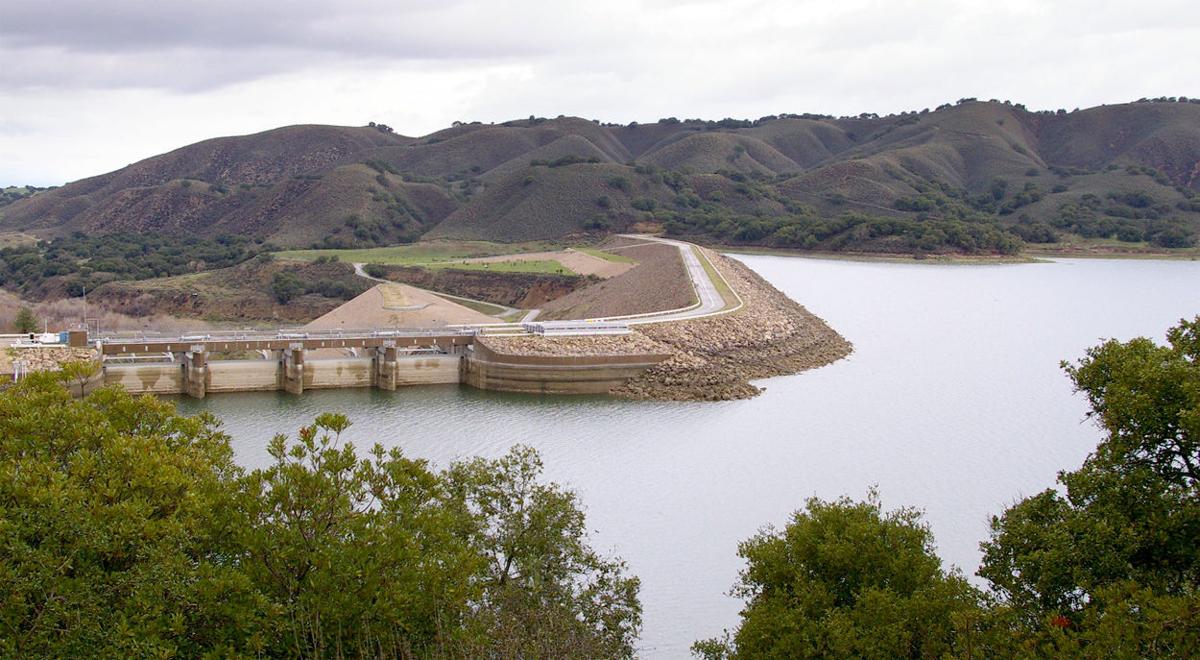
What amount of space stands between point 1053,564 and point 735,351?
3506 cm

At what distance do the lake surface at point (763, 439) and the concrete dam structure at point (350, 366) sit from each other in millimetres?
985

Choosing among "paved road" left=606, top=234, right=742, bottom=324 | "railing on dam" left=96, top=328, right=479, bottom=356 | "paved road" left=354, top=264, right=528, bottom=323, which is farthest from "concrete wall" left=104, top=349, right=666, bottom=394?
"paved road" left=354, top=264, right=528, bottom=323

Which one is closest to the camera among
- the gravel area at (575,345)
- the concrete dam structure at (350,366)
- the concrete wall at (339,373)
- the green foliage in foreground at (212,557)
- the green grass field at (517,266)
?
the green foliage in foreground at (212,557)

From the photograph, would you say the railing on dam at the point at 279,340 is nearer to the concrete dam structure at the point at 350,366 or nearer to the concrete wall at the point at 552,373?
the concrete dam structure at the point at 350,366

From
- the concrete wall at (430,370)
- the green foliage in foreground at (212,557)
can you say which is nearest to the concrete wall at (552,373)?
the concrete wall at (430,370)

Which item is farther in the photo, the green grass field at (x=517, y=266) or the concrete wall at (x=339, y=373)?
the green grass field at (x=517, y=266)

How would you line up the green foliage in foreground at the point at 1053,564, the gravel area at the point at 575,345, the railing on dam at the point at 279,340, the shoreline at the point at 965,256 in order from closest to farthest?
1. the green foliage in foreground at the point at 1053,564
2. the railing on dam at the point at 279,340
3. the gravel area at the point at 575,345
4. the shoreline at the point at 965,256

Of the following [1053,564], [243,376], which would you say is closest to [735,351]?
[243,376]

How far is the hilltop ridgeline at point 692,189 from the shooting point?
110 metres

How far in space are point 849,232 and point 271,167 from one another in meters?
95.2

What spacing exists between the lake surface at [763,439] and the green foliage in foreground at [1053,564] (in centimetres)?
Result: 554

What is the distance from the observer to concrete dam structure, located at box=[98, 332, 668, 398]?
39.7 meters

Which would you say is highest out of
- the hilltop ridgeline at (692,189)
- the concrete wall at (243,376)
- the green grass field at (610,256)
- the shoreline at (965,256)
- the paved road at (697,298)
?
the hilltop ridgeline at (692,189)

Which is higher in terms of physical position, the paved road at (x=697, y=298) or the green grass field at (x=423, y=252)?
the green grass field at (x=423, y=252)
